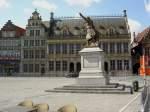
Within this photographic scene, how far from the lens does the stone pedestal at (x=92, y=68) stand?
21.2 meters

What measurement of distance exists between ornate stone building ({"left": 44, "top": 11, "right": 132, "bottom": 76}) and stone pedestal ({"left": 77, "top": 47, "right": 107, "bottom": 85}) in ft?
136

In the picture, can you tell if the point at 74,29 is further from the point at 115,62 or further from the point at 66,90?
the point at 66,90

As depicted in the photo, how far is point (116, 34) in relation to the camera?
64.4 metres

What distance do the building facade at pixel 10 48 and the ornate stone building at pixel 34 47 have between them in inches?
61.7

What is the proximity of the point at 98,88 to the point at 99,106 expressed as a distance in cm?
699

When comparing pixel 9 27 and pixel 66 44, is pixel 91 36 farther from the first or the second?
pixel 9 27

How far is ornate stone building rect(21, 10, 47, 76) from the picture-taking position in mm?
66688

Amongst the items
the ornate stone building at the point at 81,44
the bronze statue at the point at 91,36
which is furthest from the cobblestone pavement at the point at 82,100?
the ornate stone building at the point at 81,44

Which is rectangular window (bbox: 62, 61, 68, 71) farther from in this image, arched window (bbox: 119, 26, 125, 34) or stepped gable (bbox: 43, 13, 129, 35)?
arched window (bbox: 119, 26, 125, 34)

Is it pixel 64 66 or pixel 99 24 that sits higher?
pixel 99 24

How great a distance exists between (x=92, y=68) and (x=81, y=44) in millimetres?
43820

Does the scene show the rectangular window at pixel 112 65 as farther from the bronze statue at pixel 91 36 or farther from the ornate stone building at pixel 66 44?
the bronze statue at pixel 91 36

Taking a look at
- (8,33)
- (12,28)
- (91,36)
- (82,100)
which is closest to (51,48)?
(12,28)

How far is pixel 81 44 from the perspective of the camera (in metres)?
65.3
